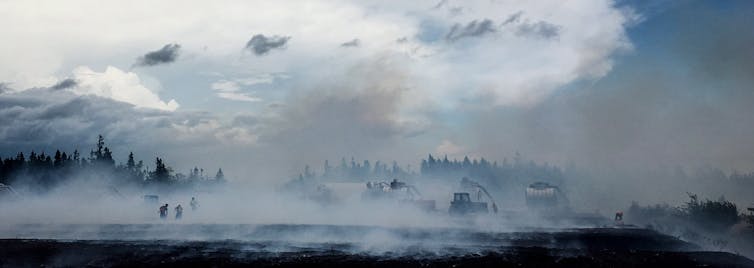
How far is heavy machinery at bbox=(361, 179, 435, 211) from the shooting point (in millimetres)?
61656

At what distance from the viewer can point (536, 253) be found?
2539cm

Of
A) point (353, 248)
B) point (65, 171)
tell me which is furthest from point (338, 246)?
point (65, 171)

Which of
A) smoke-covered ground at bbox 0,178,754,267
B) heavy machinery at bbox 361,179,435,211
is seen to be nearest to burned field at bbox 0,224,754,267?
smoke-covered ground at bbox 0,178,754,267

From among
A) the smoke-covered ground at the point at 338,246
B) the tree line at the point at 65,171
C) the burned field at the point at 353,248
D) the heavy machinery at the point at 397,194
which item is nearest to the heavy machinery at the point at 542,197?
the heavy machinery at the point at 397,194

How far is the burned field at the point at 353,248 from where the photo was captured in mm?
22703

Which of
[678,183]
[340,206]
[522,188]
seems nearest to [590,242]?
[340,206]

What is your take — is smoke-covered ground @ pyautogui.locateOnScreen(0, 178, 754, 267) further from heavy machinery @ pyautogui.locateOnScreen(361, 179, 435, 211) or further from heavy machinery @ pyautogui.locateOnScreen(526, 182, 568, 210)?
heavy machinery @ pyautogui.locateOnScreen(526, 182, 568, 210)

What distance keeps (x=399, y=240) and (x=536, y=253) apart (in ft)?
28.5

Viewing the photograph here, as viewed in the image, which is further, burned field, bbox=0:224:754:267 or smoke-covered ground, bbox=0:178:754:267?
smoke-covered ground, bbox=0:178:754:267

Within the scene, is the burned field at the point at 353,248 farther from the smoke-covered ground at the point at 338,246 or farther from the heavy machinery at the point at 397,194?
the heavy machinery at the point at 397,194

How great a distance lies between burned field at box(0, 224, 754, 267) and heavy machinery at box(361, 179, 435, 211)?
72.6 feet

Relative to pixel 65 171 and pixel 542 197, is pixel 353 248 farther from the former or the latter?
pixel 65 171

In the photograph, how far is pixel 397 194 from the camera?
6838 cm

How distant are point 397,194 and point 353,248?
41.3m
